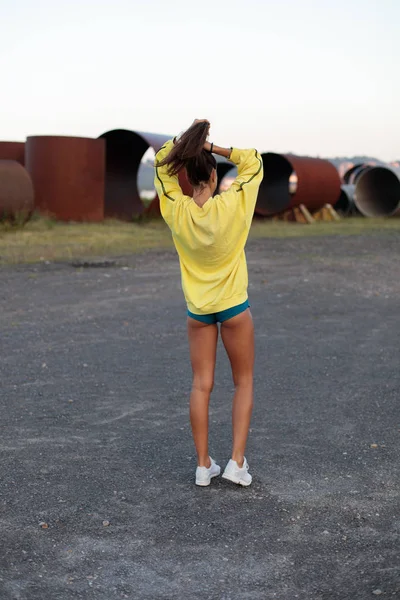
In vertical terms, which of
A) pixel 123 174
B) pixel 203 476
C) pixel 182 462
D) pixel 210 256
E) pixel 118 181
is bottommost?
pixel 118 181

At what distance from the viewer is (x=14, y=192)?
1669cm

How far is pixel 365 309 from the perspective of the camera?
8.84m

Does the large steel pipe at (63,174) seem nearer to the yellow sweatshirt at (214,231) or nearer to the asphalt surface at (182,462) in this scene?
the asphalt surface at (182,462)

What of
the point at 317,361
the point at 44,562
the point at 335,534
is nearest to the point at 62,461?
the point at 44,562

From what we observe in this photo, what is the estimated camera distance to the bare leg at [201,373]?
3.87m

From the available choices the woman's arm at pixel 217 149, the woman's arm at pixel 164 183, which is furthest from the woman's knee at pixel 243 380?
the woman's arm at pixel 217 149

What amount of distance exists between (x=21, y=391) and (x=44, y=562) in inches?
102

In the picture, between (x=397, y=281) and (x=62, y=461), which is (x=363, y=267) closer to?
(x=397, y=281)

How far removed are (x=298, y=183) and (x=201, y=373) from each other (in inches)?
724

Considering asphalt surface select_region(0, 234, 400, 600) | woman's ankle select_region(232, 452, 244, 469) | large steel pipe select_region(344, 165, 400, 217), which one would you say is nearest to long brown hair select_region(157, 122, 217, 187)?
woman's ankle select_region(232, 452, 244, 469)

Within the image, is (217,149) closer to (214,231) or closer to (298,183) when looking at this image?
(214,231)

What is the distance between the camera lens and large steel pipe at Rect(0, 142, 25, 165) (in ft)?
73.2

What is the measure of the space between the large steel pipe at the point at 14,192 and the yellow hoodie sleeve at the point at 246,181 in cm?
1340

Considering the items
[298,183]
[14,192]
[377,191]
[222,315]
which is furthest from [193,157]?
[377,191]
